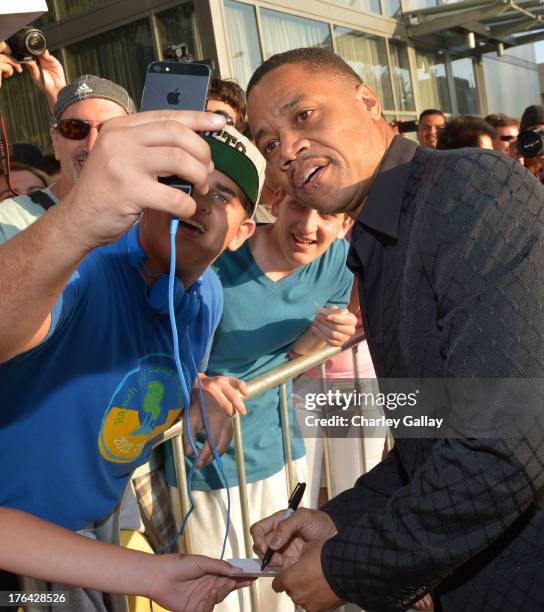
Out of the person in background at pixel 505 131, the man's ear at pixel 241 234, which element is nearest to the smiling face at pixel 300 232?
the man's ear at pixel 241 234

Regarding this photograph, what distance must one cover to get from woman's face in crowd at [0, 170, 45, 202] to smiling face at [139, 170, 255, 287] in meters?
2.07

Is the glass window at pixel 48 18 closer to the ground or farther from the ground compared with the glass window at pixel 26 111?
farther from the ground

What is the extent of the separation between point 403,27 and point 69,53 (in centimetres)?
649

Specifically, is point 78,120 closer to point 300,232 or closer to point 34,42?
point 34,42

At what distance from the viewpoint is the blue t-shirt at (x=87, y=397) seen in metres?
1.55

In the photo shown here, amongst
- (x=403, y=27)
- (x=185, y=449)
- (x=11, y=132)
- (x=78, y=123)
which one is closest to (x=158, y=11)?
(x=11, y=132)

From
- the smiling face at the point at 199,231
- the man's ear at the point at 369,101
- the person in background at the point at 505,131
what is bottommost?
the person in background at the point at 505,131

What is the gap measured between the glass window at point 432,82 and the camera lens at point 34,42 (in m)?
11.3

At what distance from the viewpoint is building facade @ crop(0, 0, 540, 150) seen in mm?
9234

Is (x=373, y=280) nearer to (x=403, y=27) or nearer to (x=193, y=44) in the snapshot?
(x=193, y=44)

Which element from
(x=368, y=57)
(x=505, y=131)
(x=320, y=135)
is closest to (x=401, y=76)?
(x=368, y=57)

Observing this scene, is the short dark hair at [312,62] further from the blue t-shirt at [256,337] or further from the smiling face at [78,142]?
the smiling face at [78,142]

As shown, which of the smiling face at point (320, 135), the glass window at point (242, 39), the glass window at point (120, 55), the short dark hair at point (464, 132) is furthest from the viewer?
the glass window at point (120, 55)

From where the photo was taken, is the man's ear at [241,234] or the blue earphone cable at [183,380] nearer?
the blue earphone cable at [183,380]
